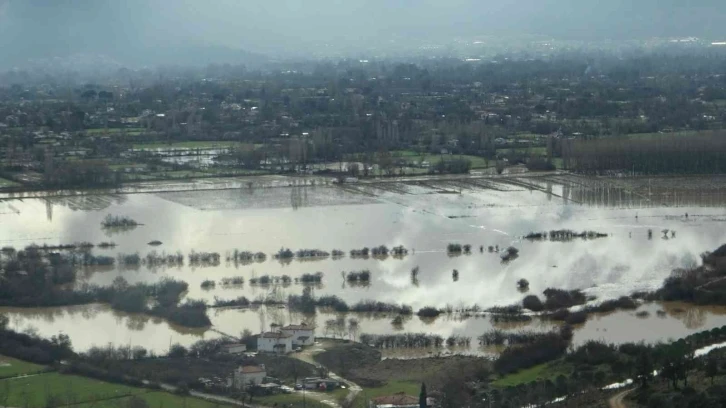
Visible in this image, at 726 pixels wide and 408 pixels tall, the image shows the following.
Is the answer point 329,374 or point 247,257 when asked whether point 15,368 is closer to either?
point 329,374

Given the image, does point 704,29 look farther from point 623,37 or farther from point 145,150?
point 145,150

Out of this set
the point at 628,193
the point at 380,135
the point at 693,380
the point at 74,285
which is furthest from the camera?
the point at 380,135

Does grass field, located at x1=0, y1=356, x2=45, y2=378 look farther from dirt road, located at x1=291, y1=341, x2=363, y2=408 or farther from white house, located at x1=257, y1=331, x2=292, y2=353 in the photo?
dirt road, located at x1=291, y1=341, x2=363, y2=408

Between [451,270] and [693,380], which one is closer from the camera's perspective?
[693,380]

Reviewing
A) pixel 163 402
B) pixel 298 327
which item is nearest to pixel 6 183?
pixel 298 327

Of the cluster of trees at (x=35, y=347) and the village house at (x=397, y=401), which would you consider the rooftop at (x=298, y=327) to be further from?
the village house at (x=397, y=401)

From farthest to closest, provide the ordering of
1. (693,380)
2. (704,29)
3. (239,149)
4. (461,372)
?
(704,29)
(239,149)
(461,372)
(693,380)

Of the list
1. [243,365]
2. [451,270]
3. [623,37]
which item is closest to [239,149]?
[451,270]
